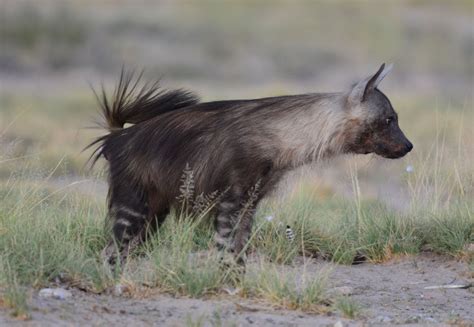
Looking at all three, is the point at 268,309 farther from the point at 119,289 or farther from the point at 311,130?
the point at 311,130

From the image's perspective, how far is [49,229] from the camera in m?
6.93

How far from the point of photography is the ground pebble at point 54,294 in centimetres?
589

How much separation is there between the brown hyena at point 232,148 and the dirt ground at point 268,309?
0.72 metres

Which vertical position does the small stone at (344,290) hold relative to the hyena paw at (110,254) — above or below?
below

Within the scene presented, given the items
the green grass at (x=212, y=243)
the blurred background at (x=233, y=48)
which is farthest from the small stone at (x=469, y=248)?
the blurred background at (x=233, y=48)

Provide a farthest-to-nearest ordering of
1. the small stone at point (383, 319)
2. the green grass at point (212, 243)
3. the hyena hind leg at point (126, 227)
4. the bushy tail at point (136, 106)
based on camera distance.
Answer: the bushy tail at point (136, 106) < the hyena hind leg at point (126, 227) < the green grass at point (212, 243) < the small stone at point (383, 319)

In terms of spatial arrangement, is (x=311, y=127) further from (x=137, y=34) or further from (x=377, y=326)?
(x=137, y=34)

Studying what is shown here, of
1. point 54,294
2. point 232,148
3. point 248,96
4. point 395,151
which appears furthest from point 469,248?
point 248,96

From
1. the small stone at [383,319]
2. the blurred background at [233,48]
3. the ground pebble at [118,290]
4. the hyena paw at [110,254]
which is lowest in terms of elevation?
the small stone at [383,319]

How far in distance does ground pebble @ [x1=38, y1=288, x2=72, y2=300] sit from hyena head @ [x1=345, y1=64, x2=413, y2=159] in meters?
2.09

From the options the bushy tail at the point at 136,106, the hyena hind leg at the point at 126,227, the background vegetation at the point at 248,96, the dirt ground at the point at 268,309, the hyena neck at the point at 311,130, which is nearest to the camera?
the dirt ground at the point at 268,309

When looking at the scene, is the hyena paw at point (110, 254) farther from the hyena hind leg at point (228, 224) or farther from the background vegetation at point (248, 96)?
the hyena hind leg at point (228, 224)

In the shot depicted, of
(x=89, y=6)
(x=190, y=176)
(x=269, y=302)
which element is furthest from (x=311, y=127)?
(x=89, y=6)

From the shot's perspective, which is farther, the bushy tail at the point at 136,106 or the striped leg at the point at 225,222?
the bushy tail at the point at 136,106
